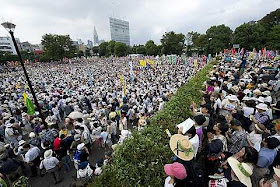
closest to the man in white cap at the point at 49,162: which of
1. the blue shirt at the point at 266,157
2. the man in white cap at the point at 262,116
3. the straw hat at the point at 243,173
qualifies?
the straw hat at the point at 243,173

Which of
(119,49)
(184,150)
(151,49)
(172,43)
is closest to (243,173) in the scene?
(184,150)

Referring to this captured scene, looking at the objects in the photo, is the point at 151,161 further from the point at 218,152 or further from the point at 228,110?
the point at 228,110

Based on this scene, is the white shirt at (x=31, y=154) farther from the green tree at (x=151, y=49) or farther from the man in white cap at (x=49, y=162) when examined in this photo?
A: the green tree at (x=151, y=49)

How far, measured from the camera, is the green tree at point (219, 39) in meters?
42.2

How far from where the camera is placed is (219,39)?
4294 cm

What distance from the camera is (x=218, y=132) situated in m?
3.67

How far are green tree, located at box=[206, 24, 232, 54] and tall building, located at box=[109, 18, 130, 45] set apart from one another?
112m

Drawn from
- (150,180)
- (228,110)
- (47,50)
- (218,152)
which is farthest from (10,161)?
(47,50)

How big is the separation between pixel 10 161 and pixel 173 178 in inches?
198

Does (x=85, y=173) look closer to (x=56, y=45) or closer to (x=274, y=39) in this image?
(x=274, y=39)

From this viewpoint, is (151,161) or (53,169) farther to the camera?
(53,169)

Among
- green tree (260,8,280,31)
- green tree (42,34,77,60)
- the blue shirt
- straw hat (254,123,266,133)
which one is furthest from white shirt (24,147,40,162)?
green tree (42,34,77,60)

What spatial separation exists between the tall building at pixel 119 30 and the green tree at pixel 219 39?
368 feet

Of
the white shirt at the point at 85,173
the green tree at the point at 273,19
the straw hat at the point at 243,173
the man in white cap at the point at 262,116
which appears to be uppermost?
the green tree at the point at 273,19
